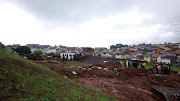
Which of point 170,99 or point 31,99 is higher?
point 31,99

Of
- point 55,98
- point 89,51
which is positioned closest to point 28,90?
point 55,98

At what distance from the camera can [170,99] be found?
22.7ft

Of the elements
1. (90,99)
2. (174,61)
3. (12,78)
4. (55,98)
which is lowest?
(174,61)

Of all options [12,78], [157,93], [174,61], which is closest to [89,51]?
[174,61]

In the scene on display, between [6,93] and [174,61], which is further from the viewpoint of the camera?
[174,61]

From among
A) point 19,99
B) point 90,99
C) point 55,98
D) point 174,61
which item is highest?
point 19,99

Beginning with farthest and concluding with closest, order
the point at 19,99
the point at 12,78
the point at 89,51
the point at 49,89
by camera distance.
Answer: the point at 89,51 → the point at 49,89 → the point at 12,78 → the point at 19,99

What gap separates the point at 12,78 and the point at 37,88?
1066 millimetres

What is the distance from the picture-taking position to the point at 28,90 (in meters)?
4.20

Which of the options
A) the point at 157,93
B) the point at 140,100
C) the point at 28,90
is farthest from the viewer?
the point at 157,93

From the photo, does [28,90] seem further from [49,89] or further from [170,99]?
[170,99]

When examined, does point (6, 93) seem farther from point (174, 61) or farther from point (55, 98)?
point (174, 61)

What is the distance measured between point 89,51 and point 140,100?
52.6 meters

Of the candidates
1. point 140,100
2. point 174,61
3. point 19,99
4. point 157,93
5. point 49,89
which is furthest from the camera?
point 174,61
